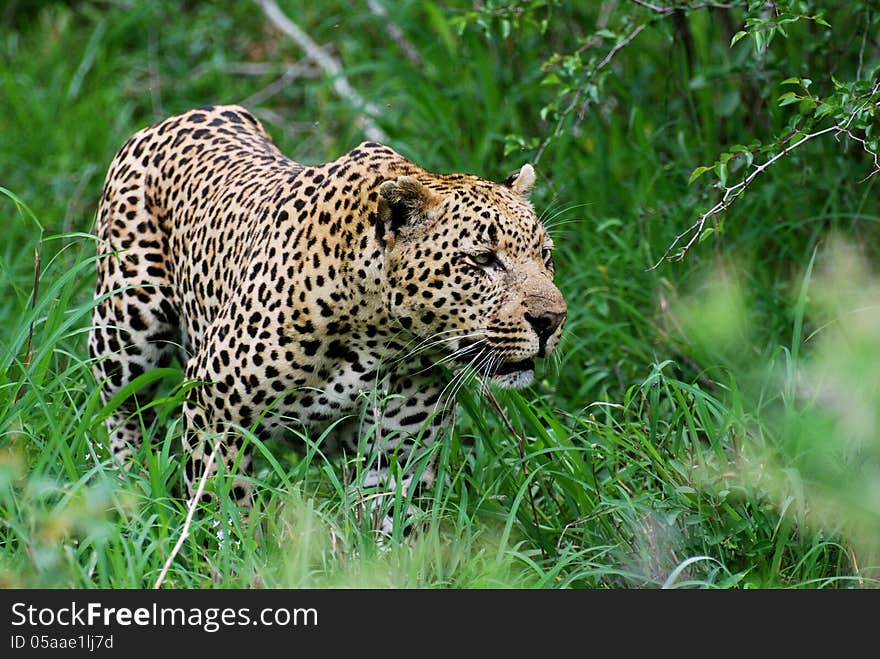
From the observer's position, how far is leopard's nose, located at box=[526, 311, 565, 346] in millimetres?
4445

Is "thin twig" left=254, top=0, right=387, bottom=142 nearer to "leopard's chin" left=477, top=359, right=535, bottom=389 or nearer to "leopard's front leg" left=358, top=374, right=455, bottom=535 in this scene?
"leopard's front leg" left=358, top=374, right=455, bottom=535

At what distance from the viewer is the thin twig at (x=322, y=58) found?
28.3 ft

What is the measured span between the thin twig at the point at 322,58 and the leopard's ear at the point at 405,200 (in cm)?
363

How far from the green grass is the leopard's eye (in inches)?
23.3

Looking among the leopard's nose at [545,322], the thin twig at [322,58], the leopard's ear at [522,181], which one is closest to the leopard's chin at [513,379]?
the leopard's nose at [545,322]

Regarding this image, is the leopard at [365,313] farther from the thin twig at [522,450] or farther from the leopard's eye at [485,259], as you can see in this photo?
the thin twig at [522,450]

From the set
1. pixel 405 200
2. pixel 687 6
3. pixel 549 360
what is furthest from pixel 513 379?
pixel 687 6

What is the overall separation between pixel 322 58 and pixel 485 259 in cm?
542

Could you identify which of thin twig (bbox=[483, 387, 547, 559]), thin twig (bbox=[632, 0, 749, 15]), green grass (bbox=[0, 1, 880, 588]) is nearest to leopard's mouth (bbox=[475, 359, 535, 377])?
Answer: thin twig (bbox=[483, 387, 547, 559])

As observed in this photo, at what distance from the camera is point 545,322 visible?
4.46 meters

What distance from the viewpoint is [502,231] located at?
14.9ft

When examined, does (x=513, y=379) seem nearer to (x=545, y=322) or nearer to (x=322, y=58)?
(x=545, y=322)
